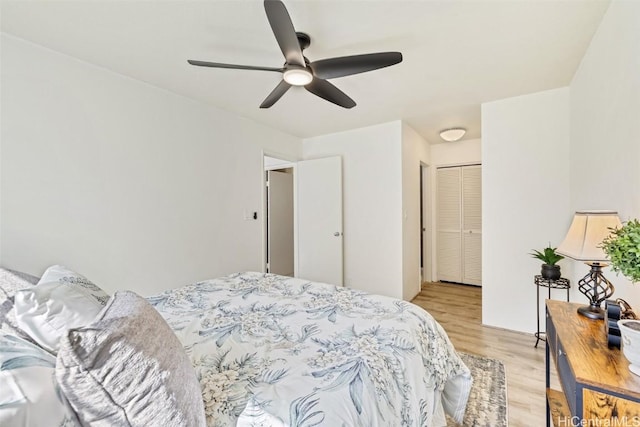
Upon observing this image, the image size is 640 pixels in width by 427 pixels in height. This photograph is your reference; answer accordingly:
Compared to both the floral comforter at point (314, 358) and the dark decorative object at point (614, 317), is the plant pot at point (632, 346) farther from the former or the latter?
the floral comforter at point (314, 358)

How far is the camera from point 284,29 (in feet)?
4.70

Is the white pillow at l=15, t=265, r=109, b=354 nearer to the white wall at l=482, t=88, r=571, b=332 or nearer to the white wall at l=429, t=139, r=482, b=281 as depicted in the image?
the white wall at l=482, t=88, r=571, b=332

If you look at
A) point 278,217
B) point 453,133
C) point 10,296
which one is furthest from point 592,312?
point 278,217

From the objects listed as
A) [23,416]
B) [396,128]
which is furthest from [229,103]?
[23,416]

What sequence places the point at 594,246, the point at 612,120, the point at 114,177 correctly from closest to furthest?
1. the point at 594,246
2. the point at 612,120
3. the point at 114,177

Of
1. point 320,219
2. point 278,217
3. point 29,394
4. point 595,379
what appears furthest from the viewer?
point 278,217

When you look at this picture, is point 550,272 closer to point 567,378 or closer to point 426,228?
point 567,378

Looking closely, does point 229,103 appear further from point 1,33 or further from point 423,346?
point 423,346

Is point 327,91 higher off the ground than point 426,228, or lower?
higher

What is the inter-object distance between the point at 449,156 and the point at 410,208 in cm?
152

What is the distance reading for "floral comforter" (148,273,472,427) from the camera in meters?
0.89

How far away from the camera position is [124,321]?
29.5 inches

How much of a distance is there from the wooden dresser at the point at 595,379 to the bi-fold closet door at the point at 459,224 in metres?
3.48

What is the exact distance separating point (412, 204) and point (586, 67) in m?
2.15
